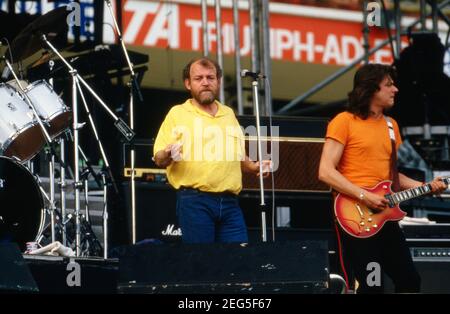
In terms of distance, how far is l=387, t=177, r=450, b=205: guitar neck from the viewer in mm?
7141

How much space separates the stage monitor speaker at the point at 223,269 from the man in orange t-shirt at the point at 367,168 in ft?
3.47

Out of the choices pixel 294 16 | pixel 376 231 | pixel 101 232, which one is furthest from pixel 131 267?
pixel 294 16

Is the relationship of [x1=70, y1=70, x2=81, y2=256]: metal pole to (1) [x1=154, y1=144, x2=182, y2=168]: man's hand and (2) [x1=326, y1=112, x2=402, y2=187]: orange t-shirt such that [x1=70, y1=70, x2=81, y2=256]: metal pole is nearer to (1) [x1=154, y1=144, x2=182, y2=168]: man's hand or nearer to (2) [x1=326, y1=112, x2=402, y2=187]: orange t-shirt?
(1) [x1=154, y1=144, x2=182, y2=168]: man's hand

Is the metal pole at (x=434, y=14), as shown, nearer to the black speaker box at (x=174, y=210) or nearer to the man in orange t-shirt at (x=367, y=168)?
the black speaker box at (x=174, y=210)

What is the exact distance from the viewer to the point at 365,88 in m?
7.28

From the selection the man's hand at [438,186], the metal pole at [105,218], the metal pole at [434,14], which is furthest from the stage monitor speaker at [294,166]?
the metal pole at [434,14]

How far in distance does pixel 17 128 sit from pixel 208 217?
1.96 meters

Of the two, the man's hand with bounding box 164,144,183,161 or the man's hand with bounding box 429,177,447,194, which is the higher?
the man's hand with bounding box 164,144,183,161

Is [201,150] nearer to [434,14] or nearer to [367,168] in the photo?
[367,168]

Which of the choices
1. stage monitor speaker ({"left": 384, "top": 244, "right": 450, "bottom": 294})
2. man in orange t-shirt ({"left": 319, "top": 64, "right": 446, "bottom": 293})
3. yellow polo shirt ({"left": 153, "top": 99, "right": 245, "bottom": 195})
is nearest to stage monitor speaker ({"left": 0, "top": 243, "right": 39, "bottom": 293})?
yellow polo shirt ({"left": 153, "top": 99, "right": 245, "bottom": 195})

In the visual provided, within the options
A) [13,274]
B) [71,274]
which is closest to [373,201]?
[71,274]

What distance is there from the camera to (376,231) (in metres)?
7.05

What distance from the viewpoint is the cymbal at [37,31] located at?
8.30m
